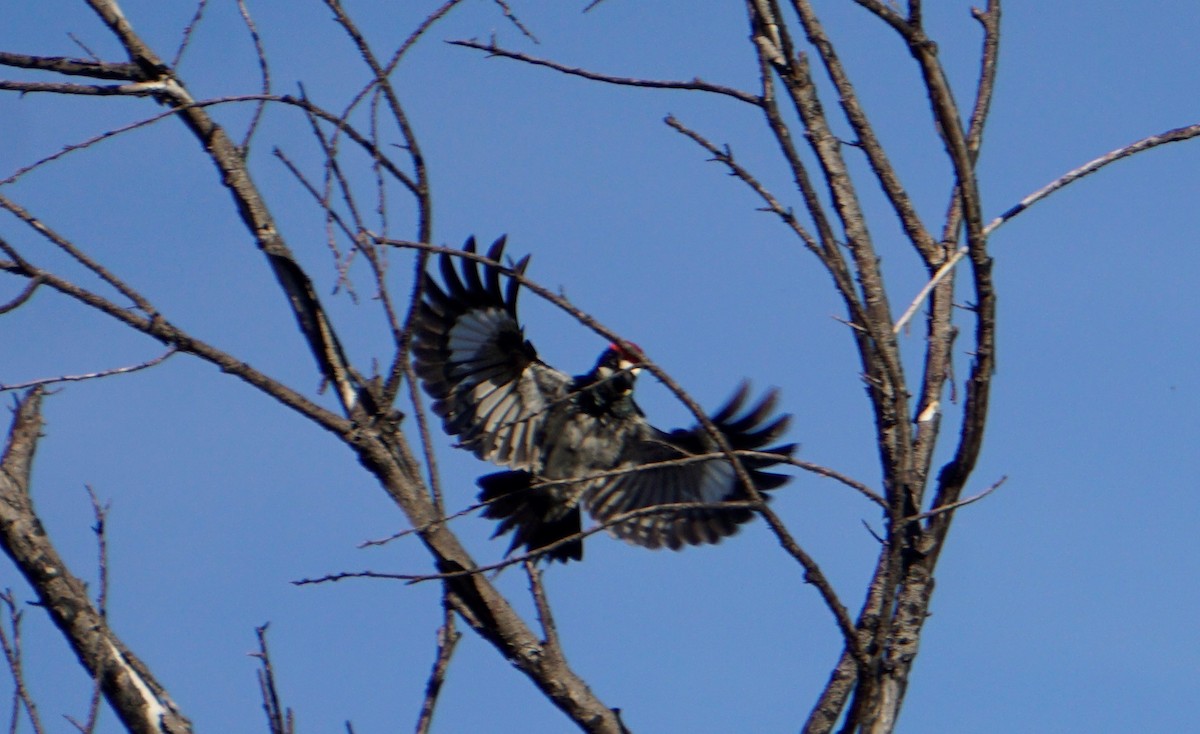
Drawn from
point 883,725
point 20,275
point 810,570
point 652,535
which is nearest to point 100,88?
point 20,275

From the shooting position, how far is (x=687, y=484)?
299 inches

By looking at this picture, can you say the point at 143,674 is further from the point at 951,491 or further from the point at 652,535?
the point at 652,535

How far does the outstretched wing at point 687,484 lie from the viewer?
692 centimetres

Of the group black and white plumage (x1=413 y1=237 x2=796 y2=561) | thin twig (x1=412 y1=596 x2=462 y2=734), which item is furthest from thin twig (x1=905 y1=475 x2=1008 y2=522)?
black and white plumage (x1=413 y1=237 x2=796 y2=561)

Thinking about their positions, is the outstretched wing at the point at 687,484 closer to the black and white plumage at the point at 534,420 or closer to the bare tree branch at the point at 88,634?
the black and white plumage at the point at 534,420

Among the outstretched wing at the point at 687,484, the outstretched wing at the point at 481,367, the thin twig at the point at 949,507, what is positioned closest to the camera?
the thin twig at the point at 949,507

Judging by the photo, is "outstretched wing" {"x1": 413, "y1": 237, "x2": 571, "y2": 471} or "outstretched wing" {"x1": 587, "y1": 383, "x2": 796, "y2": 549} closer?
"outstretched wing" {"x1": 413, "y1": 237, "x2": 571, "y2": 471}

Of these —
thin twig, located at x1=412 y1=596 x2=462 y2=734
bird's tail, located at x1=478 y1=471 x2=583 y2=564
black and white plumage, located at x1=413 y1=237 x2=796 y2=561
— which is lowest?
thin twig, located at x1=412 y1=596 x2=462 y2=734

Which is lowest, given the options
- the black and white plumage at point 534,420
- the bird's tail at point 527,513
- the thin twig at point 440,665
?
the thin twig at point 440,665

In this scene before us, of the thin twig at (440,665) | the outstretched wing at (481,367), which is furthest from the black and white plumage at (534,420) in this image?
the thin twig at (440,665)

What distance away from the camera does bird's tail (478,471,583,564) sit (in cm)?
649

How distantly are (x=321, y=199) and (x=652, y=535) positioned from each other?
460 centimetres

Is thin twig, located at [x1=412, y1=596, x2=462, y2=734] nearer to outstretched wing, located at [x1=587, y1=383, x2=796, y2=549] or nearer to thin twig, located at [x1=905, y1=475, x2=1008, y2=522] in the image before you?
thin twig, located at [x1=905, y1=475, x2=1008, y2=522]

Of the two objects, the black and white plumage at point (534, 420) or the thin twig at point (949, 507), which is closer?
the thin twig at point (949, 507)
